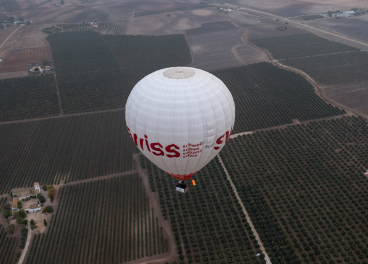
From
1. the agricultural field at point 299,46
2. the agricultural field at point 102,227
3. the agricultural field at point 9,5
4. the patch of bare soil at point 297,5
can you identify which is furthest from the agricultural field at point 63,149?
the agricultural field at point 9,5

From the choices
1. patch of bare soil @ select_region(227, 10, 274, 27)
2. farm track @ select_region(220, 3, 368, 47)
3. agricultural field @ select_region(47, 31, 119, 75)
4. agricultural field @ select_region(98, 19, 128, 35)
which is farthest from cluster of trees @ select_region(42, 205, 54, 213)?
patch of bare soil @ select_region(227, 10, 274, 27)

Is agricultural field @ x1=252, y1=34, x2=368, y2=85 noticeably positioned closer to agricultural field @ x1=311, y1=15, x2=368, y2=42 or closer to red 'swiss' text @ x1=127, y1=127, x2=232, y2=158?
agricultural field @ x1=311, y1=15, x2=368, y2=42

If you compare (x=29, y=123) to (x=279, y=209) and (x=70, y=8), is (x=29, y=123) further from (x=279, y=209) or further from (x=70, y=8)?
(x=70, y=8)

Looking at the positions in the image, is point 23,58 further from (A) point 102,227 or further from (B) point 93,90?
(A) point 102,227

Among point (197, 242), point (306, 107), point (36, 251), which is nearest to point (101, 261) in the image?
point (36, 251)

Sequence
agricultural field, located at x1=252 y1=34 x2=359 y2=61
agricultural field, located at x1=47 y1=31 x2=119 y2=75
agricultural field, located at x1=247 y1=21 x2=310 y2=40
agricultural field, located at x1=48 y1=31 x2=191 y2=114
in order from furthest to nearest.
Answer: agricultural field, located at x1=247 y1=21 x2=310 y2=40
agricultural field, located at x1=252 y1=34 x2=359 y2=61
agricultural field, located at x1=47 y1=31 x2=119 y2=75
agricultural field, located at x1=48 y1=31 x2=191 y2=114

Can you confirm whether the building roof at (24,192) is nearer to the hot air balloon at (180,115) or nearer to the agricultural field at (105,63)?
the agricultural field at (105,63)

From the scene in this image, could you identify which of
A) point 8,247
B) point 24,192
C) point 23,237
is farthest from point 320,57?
point 8,247
